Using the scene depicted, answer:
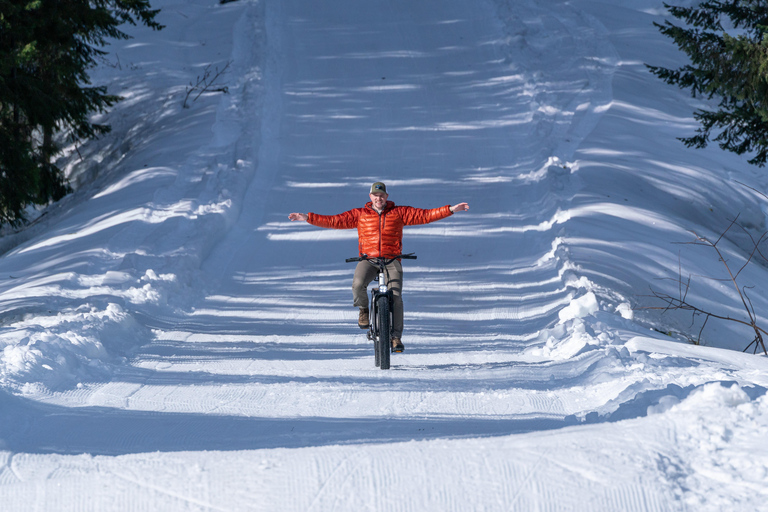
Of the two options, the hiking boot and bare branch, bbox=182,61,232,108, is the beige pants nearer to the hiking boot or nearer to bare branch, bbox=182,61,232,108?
the hiking boot

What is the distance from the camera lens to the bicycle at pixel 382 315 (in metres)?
6.88

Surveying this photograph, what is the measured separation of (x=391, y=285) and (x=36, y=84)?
371 inches

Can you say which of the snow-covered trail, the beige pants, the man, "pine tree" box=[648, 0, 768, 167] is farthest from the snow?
"pine tree" box=[648, 0, 768, 167]

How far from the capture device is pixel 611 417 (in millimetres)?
4703

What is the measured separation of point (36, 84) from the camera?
42.9 feet

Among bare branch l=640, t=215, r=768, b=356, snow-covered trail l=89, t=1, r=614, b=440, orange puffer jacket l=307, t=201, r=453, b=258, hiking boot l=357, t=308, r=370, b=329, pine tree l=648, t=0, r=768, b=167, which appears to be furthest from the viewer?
pine tree l=648, t=0, r=768, b=167

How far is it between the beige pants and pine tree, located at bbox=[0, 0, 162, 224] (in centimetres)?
790

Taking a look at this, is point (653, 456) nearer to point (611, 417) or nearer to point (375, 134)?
Answer: point (611, 417)

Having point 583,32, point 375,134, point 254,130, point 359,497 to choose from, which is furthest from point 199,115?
point 359,497

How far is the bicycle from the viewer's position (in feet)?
22.6

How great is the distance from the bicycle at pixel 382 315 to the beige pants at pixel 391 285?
0.05m

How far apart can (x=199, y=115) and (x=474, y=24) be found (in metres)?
11.6

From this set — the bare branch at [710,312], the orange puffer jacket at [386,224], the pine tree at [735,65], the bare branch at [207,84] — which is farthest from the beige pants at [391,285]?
the bare branch at [207,84]

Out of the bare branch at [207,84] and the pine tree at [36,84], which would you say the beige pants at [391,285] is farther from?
the bare branch at [207,84]
